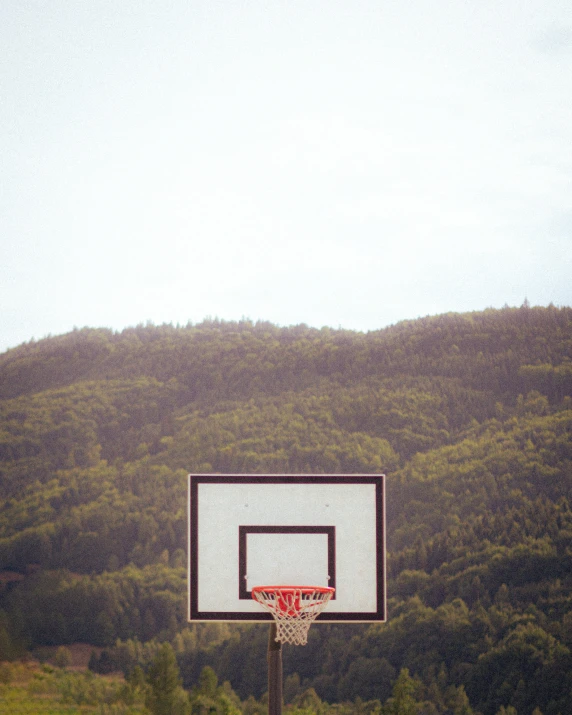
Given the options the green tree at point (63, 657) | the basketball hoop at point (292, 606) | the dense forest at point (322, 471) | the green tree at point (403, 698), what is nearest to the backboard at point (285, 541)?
the basketball hoop at point (292, 606)

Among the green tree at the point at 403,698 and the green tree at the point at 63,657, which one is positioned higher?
the green tree at the point at 63,657

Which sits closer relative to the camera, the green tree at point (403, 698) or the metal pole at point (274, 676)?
the metal pole at point (274, 676)

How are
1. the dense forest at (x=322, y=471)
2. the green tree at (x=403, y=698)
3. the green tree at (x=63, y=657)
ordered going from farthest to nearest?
the green tree at (x=63, y=657) → the dense forest at (x=322, y=471) → the green tree at (x=403, y=698)

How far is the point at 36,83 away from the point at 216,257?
134 inches

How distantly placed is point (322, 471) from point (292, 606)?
10344 mm

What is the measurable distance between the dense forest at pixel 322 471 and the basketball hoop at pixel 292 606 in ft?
28.3

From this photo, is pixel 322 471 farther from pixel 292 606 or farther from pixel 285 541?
pixel 292 606

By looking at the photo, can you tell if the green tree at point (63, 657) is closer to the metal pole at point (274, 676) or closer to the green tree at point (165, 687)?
the green tree at point (165, 687)

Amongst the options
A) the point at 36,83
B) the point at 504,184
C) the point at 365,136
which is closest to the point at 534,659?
the point at 504,184

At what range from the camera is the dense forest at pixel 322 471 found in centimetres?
1328

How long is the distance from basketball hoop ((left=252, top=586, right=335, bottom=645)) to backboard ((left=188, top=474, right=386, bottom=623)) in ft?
0.24

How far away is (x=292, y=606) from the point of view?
4945mm

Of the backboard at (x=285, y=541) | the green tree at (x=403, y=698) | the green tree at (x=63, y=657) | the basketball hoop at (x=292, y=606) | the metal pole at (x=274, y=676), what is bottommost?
the green tree at (x=403, y=698)

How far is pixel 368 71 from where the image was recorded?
39.2 feet
